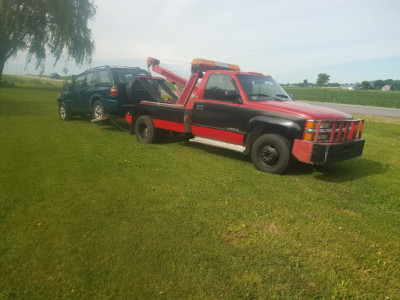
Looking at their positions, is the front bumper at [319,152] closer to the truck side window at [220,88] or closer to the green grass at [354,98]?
the truck side window at [220,88]

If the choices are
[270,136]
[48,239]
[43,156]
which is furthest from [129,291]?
[43,156]

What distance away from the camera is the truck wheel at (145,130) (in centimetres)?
786

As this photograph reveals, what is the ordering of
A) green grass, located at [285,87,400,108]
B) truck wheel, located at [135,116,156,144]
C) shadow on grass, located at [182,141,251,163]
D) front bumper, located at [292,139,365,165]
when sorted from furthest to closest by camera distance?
green grass, located at [285,87,400,108], truck wheel, located at [135,116,156,144], shadow on grass, located at [182,141,251,163], front bumper, located at [292,139,365,165]

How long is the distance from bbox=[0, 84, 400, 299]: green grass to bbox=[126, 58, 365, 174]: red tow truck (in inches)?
21.2

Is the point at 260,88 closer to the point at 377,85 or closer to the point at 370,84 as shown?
the point at 370,84

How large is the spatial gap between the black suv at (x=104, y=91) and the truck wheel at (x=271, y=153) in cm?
458

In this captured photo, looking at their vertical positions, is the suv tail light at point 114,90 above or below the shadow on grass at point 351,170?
above

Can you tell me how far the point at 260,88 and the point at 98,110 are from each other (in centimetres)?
567

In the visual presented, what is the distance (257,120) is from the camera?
5.66 metres

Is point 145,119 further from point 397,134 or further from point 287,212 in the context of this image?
point 397,134

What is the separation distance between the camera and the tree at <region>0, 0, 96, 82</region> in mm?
26359

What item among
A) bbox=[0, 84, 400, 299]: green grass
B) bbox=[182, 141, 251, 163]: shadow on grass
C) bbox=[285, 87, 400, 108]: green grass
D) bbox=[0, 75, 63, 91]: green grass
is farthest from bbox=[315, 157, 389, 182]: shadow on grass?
bbox=[0, 75, 63, 91]: green grass

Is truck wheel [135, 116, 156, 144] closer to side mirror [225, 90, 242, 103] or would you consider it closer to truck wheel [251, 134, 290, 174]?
side mirror [225, 90, 242, 103]

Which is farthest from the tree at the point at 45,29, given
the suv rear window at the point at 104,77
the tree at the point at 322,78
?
the tree at the point at 322,78
